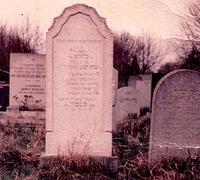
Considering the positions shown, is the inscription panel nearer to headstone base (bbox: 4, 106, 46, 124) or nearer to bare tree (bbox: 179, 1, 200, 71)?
headstone base (bbox: 4, 106, 46, 124)

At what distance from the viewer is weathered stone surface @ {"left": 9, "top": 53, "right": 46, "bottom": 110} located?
13492mm

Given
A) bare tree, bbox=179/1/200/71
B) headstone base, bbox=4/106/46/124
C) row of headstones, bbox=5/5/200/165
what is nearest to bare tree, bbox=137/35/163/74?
bare tree, bbox=179/1/200/71

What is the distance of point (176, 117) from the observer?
25.9 feet

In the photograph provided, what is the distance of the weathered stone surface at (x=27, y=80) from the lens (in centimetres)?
1349

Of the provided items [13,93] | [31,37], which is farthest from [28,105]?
[31,37]

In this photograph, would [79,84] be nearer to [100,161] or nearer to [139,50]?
[100,161]

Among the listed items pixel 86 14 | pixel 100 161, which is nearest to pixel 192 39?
pixel 86 14

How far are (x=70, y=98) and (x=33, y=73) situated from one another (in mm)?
6287

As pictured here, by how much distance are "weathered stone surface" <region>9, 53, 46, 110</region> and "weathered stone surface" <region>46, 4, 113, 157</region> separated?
610 cm

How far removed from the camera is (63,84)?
738cm

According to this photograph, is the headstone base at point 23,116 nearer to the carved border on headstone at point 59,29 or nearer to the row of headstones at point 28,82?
the row of headstones at point 28,82

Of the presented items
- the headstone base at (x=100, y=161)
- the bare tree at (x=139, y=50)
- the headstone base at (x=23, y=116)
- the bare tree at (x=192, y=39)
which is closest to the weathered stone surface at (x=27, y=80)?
the headstone base at (x=23, y=116)

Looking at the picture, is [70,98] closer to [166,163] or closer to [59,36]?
[59,36]

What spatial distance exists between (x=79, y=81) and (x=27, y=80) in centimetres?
634
